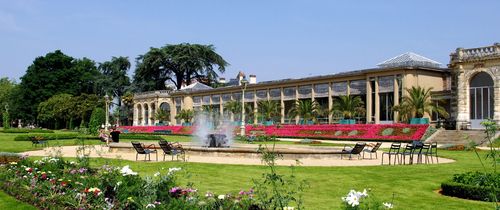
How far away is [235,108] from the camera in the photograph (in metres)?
61.8

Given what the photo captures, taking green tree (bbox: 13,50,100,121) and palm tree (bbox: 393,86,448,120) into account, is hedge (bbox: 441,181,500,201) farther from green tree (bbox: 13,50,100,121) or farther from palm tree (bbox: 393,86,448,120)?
green tree (bbox: 13,50,100,121)

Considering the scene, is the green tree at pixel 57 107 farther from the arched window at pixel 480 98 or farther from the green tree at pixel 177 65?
the arched window at pixel 480 98

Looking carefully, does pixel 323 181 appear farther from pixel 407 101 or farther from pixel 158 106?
pixel 158 106

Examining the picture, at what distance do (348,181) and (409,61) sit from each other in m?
36.2

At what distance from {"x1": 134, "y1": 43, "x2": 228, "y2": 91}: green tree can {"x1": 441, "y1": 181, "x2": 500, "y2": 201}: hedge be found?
226 ft

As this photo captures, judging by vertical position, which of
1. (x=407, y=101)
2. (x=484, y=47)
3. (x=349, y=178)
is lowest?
(x=349, y=178)

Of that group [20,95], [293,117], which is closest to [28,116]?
[20,95]

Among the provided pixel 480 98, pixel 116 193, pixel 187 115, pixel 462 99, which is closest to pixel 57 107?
pixel 187 115

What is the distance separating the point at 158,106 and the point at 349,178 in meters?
67.2

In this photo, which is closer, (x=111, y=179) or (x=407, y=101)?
(x=111, y=179)

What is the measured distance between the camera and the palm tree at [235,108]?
61625 millimetres

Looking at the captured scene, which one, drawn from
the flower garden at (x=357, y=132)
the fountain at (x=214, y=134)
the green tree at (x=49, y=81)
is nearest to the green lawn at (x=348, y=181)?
the fountain at (x=214, y=134)

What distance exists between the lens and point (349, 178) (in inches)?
501

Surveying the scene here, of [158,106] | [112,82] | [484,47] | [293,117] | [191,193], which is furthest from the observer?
[112,82]
